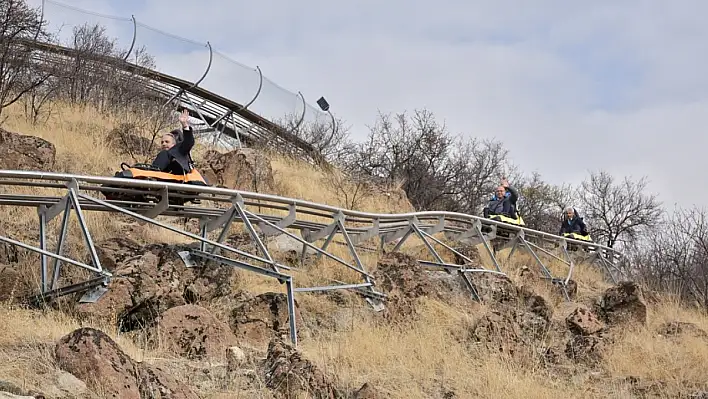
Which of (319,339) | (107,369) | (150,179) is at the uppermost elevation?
(150,179)

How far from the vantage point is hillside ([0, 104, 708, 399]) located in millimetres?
6082

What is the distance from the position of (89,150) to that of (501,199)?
837cm

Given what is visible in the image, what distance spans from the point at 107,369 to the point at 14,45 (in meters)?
12.0

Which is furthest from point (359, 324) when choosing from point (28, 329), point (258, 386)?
point (28, 329)

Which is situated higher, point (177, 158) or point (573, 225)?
point (573, 225)

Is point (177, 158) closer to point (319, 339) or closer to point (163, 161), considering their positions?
point (163, 161)

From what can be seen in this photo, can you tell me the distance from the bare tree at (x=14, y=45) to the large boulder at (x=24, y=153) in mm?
2492

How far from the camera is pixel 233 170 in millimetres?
16188

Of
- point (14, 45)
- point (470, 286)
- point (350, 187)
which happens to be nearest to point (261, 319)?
point (470, 286)

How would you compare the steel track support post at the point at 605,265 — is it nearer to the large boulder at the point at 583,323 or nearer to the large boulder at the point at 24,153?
the large boulder at the point at 583,323

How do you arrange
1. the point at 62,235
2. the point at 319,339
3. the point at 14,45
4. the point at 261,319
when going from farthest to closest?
the point at 14,45 < the point at 319,339 < the point at 261,319 < the point at 62,235

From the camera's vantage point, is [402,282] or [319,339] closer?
[319,339]

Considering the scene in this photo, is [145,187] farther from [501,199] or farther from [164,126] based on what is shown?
[164,126]

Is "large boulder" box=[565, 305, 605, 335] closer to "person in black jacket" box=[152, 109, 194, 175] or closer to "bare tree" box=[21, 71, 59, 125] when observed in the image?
"person in black jacket" box=[152, 109, 194, 175]
